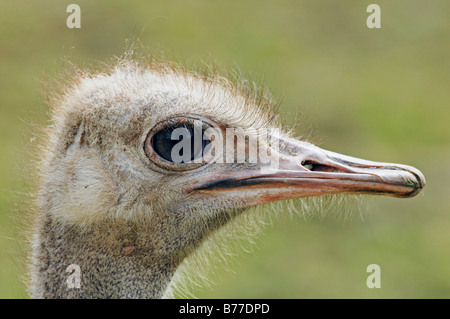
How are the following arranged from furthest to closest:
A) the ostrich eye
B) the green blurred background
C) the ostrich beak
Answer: the green blurred background → the ostrich eye → the ostrich beak

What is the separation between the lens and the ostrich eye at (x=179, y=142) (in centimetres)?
335

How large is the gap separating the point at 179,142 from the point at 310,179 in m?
0.51

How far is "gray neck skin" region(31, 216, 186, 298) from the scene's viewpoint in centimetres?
339

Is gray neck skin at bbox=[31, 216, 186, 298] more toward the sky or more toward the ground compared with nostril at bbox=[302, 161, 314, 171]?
more toward the ground

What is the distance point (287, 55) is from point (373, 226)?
3050mm

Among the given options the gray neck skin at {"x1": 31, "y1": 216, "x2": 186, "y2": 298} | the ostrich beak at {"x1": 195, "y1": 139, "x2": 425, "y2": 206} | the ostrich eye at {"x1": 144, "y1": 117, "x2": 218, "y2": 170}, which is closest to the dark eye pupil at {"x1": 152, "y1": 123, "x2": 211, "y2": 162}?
the ostrich eye at {"x1": 144, "y1": 117, "x2": 218, "y2": 170}

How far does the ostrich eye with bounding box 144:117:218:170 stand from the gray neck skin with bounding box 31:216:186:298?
0.87 feet

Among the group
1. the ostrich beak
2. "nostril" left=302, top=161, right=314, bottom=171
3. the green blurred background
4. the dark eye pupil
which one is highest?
the green blurred background

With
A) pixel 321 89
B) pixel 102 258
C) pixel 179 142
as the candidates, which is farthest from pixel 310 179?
pixel 321 89

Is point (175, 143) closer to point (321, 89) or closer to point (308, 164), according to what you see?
point (308, 164)

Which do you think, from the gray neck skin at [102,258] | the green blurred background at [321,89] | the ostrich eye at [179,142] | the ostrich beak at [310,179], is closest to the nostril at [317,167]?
the ostrich beak at [310,179]

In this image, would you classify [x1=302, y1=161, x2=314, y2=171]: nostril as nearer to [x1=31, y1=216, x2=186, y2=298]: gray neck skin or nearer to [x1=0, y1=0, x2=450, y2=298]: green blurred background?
[x1=31, y1=216, x2=186, y2=298]: gray neck skin

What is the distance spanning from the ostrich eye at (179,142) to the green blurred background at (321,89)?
8.79 ft
